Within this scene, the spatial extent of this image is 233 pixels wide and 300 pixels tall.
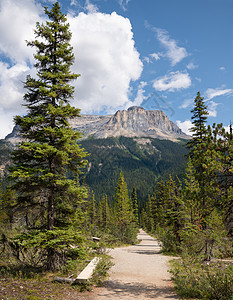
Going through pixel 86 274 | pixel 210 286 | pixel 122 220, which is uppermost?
pixel 210 286

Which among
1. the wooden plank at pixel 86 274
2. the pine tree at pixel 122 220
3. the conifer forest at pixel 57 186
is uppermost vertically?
the conifer forest at pixel 57 186

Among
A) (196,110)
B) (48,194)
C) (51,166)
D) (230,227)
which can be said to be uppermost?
(196,110)

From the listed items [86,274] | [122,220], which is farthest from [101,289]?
[122,220]

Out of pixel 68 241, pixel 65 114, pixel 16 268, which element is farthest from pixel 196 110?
pixel 16 268

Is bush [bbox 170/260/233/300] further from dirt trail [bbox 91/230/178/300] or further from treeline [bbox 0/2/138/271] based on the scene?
treeline [bbox 0/2/138/271]

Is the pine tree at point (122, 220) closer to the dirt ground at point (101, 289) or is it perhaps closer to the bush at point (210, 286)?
the dirt ground at point (101, 289)

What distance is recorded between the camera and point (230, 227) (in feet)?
24.6

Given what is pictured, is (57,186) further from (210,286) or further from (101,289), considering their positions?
(210,286)

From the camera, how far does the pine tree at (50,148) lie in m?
9.66

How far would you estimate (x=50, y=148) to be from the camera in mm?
9453

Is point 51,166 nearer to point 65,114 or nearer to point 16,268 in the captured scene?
point 65,114

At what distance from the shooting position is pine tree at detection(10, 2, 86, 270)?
966 cm

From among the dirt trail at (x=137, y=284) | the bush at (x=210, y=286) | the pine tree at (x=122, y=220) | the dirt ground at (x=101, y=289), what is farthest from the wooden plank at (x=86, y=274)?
the pine tree at (x=122, y=220)

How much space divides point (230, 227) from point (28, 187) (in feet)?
28.7
